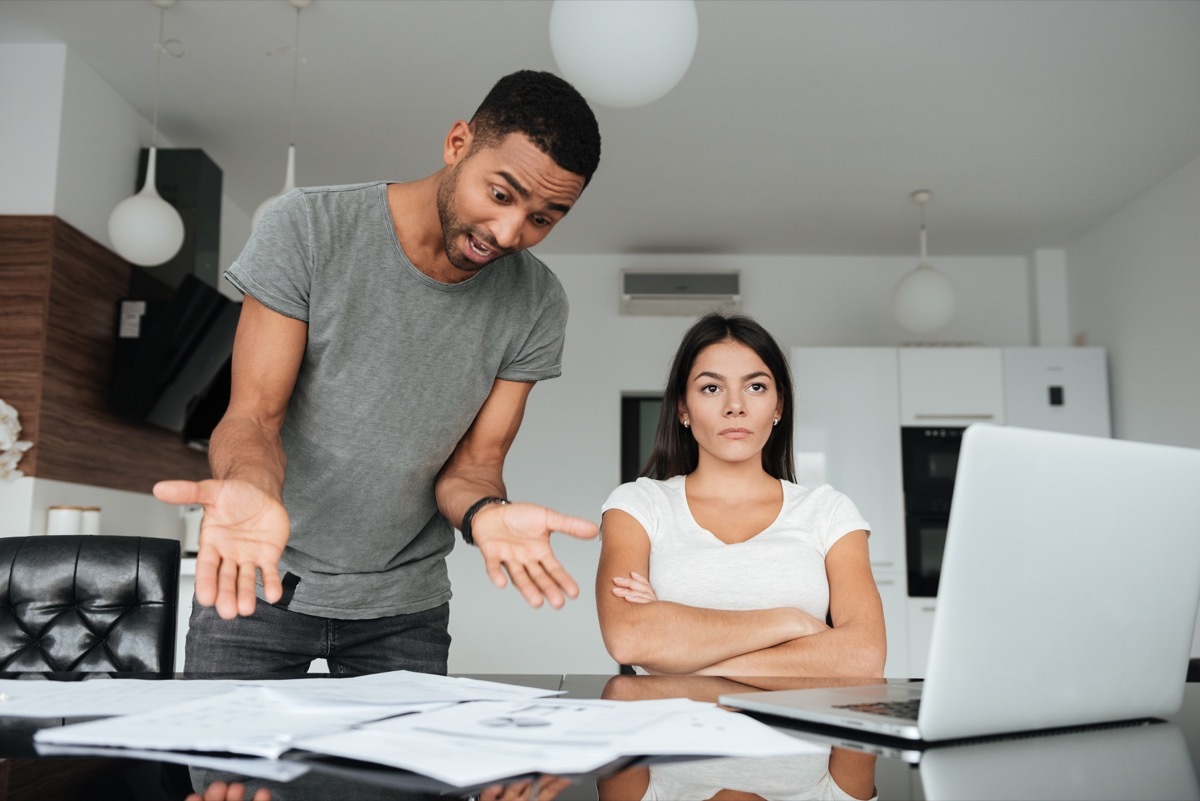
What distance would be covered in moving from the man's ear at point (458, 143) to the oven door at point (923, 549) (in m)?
4.05

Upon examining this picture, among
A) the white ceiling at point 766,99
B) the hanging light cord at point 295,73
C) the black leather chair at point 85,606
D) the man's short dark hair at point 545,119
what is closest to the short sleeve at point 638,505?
the man's short dark hair at point 545,119

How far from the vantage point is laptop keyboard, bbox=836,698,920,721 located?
0.76 m

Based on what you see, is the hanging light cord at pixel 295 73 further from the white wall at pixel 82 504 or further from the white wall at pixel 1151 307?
the white wall at pixel 1151 307

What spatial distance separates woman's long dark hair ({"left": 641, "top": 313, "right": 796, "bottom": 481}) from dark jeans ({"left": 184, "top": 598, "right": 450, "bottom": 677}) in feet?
2.21

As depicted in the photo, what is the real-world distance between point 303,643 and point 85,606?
1.44 feet

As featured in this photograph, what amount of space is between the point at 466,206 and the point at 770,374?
2.90ft

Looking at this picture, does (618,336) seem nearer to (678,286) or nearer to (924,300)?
(678,286)

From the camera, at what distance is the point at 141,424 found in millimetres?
3883

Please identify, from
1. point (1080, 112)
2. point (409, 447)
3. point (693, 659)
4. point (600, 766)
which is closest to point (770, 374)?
point (693, 659)

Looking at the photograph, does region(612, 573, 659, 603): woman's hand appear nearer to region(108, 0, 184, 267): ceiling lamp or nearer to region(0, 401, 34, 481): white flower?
region(108, 0, 184, 267): ceiling lamp

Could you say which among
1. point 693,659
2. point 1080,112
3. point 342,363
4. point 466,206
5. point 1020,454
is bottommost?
point 693,659

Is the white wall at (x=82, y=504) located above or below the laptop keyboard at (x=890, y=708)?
above

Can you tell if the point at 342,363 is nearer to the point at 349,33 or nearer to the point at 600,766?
the point at 600,766

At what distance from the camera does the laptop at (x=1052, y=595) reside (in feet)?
2.22
